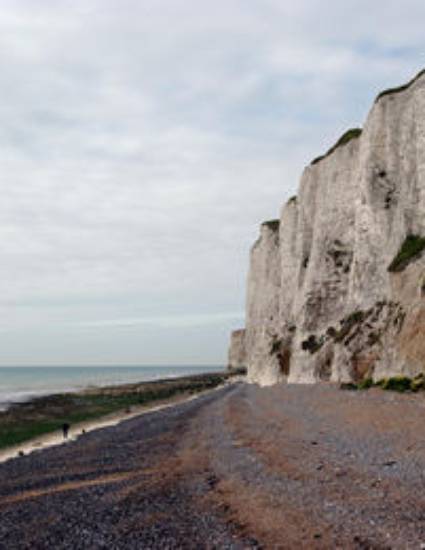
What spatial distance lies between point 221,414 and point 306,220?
29796mm

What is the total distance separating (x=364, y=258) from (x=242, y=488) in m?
29.4

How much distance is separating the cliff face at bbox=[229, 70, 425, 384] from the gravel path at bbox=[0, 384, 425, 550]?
26.7 ft

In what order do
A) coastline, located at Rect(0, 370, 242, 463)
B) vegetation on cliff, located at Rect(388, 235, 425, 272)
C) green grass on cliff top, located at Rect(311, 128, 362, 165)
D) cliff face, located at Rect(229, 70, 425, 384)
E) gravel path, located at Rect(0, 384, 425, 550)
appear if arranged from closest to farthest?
gravel path, located at Rect(0, 384, 425, 550) < coastline, located at Rect(0, 370, 242, 463) < cliff face, located at Rect(229, 70, 425, 384) < vegetation on cliff, located at Rect(388, 235, 425, 272) < green grass on cliff top, located at Rect(311, 128, 362, 165)

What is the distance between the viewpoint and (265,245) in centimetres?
8550

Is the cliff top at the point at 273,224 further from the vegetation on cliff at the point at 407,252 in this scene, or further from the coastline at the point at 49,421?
the vegetation on cliff at the point at 407,252

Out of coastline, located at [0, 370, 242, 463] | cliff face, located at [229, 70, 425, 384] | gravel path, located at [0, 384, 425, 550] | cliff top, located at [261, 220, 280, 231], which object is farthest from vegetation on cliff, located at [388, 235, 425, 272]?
cliff top, located at [261, 220, 280, 231]

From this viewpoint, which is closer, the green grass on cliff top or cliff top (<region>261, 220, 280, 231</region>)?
the green grass on cliff top

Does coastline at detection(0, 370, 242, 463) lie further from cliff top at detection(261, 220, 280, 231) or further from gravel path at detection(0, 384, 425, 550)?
cliff top at detection(261, 220, 280, 231)

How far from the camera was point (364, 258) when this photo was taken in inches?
1620

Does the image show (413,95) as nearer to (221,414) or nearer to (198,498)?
(221,414)

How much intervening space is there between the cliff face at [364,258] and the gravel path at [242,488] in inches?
321

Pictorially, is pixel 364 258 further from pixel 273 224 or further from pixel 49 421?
pixel 273 224

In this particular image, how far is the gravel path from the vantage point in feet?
33.1

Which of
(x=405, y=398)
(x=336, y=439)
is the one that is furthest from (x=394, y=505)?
(x=405, y=398)
